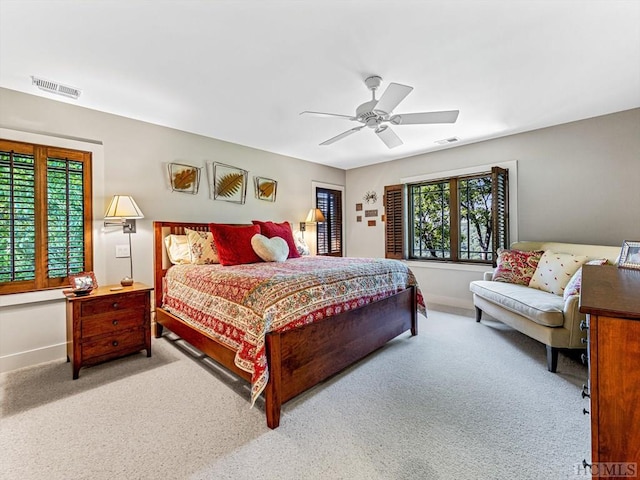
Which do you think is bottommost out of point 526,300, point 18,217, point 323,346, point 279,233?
point 323,346

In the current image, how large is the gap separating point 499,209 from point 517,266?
80 cm

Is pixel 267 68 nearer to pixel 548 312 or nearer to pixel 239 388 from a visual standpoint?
pixel 239 388

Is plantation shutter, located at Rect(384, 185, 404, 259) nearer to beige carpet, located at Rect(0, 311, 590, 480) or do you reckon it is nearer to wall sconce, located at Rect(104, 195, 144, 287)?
beige carpet, located at Rect(0, 311, 590, 480)

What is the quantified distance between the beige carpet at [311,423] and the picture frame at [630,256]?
94 centimetres

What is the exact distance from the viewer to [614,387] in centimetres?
86

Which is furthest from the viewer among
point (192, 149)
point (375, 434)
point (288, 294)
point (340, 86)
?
point (192, 149)

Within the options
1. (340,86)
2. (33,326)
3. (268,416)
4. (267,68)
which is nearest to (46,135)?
(33,326)

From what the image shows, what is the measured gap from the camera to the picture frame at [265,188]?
175 inches

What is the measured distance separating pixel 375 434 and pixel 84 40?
10.2ft

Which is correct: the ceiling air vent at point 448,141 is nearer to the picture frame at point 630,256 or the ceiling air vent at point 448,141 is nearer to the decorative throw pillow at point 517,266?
the decorative throw pillow at point 517,266

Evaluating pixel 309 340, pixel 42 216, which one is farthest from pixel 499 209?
pixel 42 216

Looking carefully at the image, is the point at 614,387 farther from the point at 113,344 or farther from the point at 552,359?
the point at 113,344

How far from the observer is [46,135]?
272cm

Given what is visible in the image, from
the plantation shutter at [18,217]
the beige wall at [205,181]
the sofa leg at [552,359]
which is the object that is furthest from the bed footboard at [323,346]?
the plantation shutter at [18,217]
